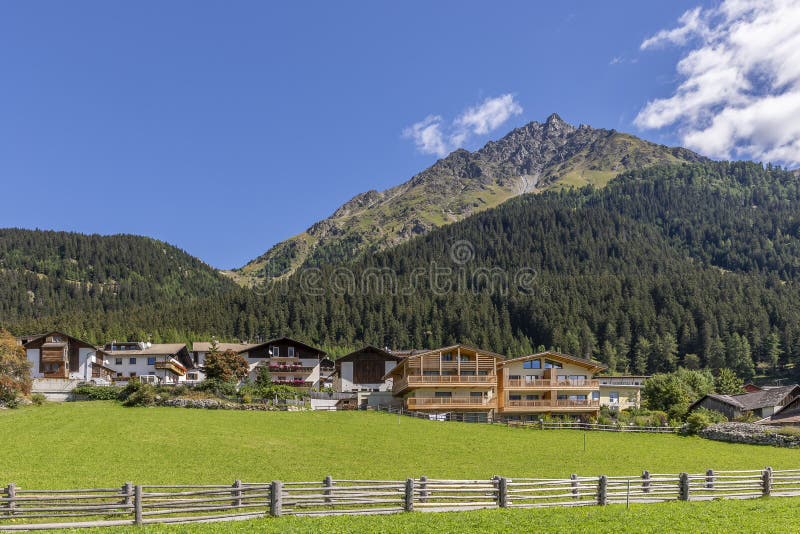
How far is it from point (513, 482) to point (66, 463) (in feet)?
76.4

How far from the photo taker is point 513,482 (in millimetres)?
27172

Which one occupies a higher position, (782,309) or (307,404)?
(782,309)

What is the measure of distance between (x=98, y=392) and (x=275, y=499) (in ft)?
173

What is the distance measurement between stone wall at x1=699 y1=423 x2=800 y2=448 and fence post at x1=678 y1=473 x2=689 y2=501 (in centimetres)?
2784

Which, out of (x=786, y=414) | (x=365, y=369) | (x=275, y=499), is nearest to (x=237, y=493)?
(x=275, y=499)

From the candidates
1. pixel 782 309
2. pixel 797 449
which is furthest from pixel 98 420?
pixel 782 309

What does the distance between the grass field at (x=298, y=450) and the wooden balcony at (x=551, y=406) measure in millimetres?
12496

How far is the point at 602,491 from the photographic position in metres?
25.8

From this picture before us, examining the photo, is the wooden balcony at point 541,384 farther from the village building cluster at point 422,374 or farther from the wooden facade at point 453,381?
the wooden facade at point 453,381

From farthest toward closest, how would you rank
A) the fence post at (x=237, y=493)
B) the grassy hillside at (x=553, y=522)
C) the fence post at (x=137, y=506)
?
the fence post at (x=237, y=493) < the fence post at (x=137, y=506) < the grassy hillside at (x=553, y=522)

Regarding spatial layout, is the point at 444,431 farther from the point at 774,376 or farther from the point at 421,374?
the point at 774,376

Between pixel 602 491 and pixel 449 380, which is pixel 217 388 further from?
pixel 602 491

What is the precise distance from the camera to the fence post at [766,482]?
94.8ft

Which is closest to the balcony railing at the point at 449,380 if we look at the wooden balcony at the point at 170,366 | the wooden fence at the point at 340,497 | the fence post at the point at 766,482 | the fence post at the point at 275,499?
the wooden balcony at the point at 170,366
